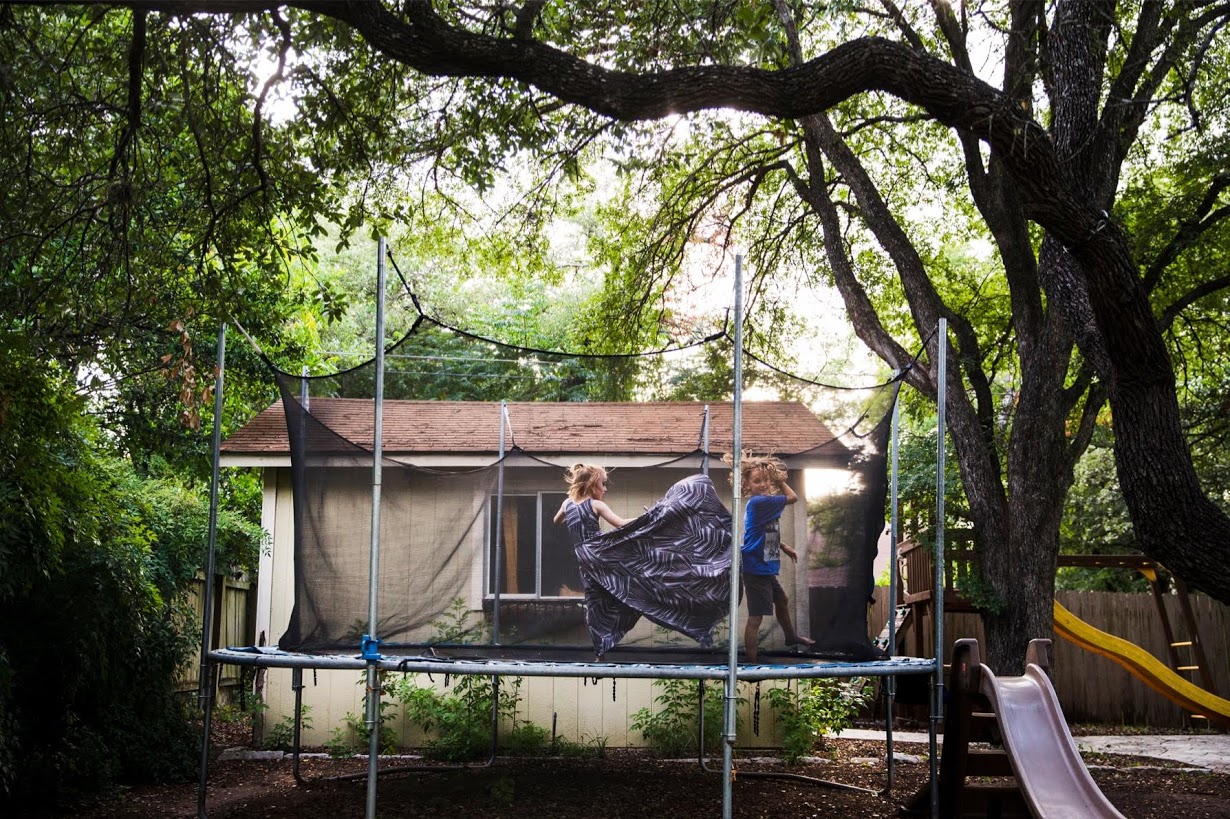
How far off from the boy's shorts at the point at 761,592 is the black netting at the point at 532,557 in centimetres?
8

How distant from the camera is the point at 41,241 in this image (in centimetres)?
695

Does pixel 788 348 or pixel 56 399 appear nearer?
pixel 56 399

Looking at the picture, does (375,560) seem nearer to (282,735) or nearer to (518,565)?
(518,565)

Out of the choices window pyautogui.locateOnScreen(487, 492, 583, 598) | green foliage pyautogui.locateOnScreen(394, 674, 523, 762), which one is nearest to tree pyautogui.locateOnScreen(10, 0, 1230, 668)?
window pyautogui.locateOnScreen(487, 492, 583, 598)

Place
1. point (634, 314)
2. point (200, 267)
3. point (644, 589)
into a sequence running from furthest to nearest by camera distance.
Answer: point (634, 314), point (200, 267), point (644, 589)

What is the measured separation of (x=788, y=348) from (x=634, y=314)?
239cm

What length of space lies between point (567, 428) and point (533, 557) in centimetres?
292

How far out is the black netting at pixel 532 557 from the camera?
21.9ft

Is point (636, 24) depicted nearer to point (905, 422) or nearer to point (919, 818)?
point (919, 818)

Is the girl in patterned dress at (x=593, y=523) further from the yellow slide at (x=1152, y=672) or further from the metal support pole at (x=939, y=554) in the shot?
the yellow slide at (x=1152, y=672)

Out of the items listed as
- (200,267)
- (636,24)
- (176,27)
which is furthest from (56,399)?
(636,24)

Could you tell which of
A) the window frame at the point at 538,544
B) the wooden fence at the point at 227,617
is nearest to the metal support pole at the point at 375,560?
the window frame at the point at 538,544

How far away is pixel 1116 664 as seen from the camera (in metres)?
Answer: 14.4

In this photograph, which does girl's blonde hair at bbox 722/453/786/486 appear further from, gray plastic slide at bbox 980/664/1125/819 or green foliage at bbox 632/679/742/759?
green foliage at bbox 632/679/742/759
